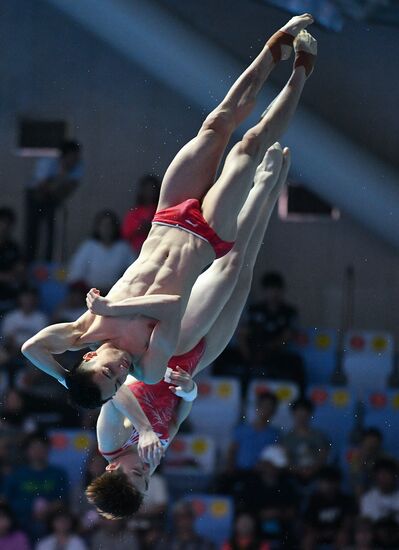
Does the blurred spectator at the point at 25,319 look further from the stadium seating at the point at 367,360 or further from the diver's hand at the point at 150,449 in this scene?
the diver's hand at the point at 150,449

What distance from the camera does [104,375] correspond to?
26.2 feet

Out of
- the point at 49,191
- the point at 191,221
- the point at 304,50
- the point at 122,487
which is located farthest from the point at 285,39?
the point at 49,191

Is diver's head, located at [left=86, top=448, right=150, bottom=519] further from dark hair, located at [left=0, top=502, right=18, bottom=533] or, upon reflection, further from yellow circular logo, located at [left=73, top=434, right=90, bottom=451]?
yellow circular logo, located at [left=73, top=434, right=90, bottom=451]

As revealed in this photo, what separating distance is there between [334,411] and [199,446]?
1350mm

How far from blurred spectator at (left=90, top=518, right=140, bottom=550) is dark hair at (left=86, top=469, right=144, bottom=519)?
2964mm

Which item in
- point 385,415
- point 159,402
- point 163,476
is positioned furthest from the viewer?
point 385,415

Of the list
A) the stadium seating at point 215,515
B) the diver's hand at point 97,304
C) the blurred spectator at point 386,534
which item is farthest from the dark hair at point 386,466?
the diver's hand at point 97,304

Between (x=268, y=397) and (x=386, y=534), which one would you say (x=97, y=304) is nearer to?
(x=386, y=534)

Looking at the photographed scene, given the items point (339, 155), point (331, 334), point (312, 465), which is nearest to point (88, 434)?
point (312, 465)

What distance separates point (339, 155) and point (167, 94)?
203 cm

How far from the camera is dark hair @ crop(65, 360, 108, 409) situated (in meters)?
7.93

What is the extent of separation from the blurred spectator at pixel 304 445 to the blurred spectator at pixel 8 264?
272 cm

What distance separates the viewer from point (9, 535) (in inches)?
449

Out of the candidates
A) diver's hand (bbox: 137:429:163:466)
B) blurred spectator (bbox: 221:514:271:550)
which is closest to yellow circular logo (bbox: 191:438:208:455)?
blurred spectator (bbox: 221:514:271:550)
